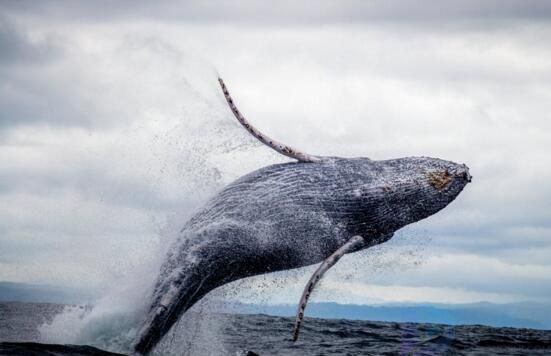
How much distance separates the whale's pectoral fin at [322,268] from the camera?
37.0 feet

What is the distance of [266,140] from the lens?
1162 centimetres

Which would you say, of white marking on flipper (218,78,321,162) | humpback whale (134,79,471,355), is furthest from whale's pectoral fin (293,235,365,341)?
white marking on flipper (218,78,321,162)

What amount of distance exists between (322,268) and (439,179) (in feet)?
7.44

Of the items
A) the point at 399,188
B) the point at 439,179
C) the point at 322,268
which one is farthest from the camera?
the point at 439,179

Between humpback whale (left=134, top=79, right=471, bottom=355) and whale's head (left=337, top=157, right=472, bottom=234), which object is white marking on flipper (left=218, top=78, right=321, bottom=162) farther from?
whale's head (left=337, top=157, right=472, bottom=234)

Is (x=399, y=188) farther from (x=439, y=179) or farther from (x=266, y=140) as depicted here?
(x=266, y=140)

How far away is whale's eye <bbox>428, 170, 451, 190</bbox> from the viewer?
12031 millimetres

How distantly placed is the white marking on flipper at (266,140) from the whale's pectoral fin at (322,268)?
1.35m

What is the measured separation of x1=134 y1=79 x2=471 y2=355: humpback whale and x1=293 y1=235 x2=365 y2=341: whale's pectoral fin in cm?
1

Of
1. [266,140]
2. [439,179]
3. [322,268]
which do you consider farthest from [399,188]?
[266,140]

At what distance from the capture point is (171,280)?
448 inches

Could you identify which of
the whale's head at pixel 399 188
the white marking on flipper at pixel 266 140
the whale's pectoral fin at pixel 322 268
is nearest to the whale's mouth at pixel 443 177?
the whale's head at pixel 399 188

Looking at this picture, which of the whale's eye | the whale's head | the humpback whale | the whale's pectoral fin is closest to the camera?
the whale's pectoral fin

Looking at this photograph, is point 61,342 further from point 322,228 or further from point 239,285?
point 322,228
